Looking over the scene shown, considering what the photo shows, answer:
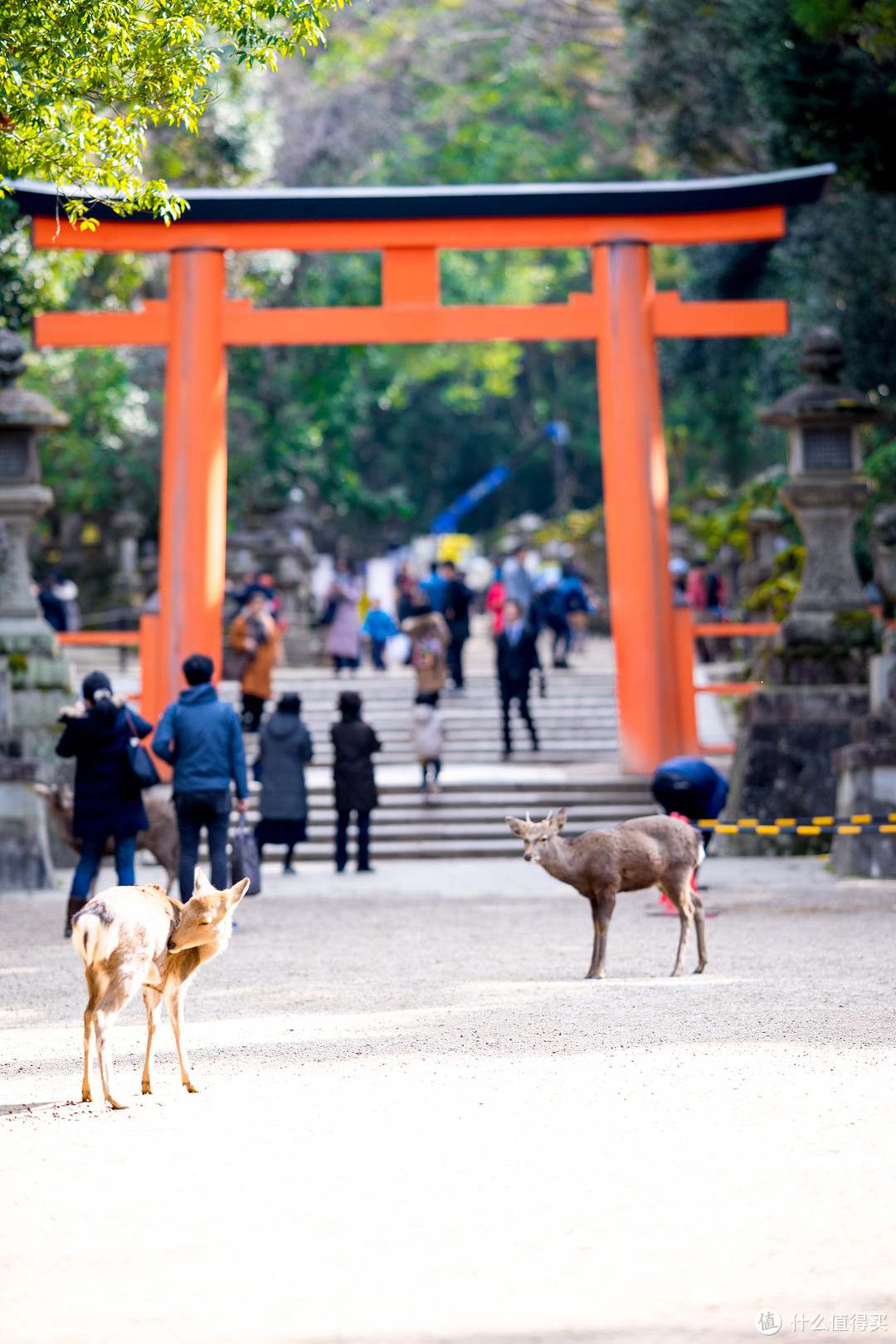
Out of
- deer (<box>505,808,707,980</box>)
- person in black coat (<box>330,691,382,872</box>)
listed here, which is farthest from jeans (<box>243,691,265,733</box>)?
deer (<box>505,808,707,980</box>)

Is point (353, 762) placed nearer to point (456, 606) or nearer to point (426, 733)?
point (426, 733)

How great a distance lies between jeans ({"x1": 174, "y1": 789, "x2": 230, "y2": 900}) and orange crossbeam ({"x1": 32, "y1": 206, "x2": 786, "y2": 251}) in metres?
7.01

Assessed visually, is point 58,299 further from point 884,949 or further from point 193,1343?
point 193,1343

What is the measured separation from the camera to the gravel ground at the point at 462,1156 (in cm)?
356

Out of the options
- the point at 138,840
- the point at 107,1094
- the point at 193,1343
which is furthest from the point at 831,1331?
the point at 138,840

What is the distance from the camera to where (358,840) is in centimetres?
1267

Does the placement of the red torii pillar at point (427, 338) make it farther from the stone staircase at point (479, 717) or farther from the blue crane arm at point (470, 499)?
the blue crane arm at point (470, 499)

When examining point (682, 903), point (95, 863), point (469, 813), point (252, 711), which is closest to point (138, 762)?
point (95, 863)

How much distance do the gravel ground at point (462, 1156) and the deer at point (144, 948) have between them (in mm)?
214

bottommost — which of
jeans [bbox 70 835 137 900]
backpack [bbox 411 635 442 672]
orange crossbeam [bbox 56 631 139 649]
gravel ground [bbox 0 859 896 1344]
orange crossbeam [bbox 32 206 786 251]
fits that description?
gravel ground [bbox 0 859 896 1344]

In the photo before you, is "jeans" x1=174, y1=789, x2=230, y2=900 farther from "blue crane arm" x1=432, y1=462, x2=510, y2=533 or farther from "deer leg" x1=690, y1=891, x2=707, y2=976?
"blue crane arm" x1=432, y1=462, x2=510, y2=533

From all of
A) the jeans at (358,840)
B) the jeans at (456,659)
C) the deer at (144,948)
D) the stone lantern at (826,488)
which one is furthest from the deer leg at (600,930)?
the jeans at (456,659)

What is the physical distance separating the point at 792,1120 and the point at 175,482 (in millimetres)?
10583

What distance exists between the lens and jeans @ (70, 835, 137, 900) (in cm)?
894
